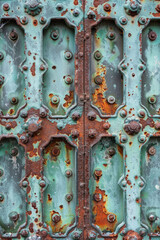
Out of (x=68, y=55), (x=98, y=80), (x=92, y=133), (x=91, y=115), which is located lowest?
(x=92, y=133)

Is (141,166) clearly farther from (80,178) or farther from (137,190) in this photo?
(80,178)

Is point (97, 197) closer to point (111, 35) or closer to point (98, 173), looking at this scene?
point (98, 173)

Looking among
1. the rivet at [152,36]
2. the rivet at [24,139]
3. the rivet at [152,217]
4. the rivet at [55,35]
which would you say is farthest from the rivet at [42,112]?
the rivet at [152,217]

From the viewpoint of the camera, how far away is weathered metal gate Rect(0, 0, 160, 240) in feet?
7.16

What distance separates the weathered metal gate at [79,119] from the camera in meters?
2.18

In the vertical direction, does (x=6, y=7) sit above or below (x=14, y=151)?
above

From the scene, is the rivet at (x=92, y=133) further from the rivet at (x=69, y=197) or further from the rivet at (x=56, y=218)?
the rivet at (x=56, y=218)

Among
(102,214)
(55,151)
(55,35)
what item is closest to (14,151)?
(55,151)

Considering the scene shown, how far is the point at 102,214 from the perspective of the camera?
224 centimetres

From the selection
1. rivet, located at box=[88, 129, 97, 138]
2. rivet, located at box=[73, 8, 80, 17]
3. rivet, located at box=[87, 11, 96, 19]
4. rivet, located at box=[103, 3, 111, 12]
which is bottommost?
rivet, located at box=[88, 129, 97, 138]

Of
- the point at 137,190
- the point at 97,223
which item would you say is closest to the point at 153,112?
the point at 137,190

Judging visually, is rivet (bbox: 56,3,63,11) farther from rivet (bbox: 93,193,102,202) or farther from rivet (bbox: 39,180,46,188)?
rivet (bbox: 93,193,102,202)

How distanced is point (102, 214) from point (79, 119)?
0.71 meters

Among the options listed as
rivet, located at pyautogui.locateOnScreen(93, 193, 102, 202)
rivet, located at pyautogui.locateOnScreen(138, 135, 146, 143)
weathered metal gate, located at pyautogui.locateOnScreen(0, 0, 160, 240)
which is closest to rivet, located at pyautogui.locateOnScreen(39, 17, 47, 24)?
weathered metal gate, located at pyautogui.locateOnScreen(0, 0, 160, 240)
